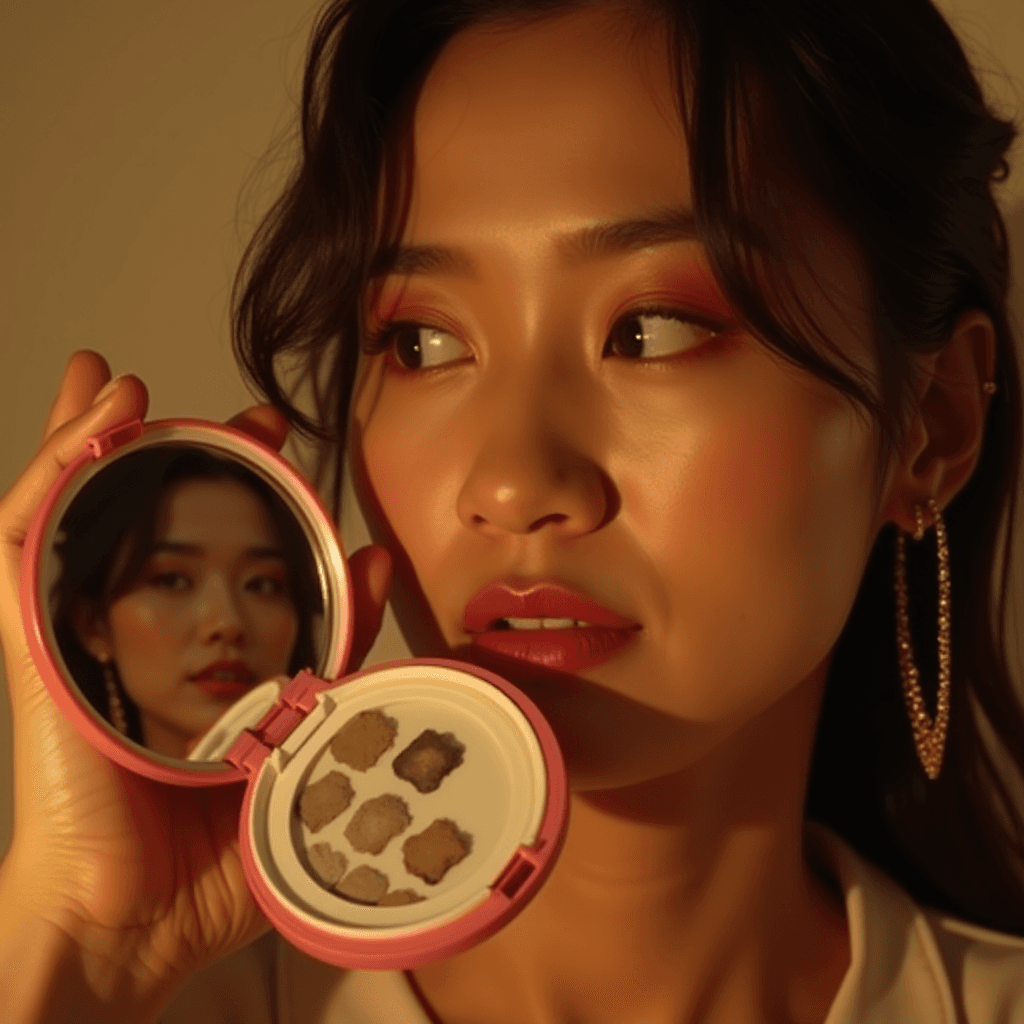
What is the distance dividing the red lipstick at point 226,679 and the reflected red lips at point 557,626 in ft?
0.62

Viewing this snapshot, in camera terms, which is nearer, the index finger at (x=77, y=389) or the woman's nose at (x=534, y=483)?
the woman's nose at (x=534, y=483)

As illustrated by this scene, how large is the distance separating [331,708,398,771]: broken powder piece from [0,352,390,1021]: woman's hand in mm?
A: 189

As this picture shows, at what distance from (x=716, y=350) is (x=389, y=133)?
1.13ft

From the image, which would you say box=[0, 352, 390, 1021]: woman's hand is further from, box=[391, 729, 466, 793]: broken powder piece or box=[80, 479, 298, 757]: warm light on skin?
box=[391, 729, 466, 793]: broken powder piece

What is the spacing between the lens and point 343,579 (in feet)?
3.50

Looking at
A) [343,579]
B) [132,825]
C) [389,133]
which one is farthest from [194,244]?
[132,825]

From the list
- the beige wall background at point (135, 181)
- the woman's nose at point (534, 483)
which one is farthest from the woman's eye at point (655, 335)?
the beige wall background at point (135, 181)

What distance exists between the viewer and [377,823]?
916mm

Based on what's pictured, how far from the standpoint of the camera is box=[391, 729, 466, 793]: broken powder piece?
0.94m

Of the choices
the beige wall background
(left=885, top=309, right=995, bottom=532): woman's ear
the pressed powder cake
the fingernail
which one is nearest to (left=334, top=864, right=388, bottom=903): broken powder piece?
the pressed powder cake

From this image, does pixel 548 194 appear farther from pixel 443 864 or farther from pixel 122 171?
pixel 122 171

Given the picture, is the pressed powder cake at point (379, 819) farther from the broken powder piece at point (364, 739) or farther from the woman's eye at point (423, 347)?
the woman's eye at point (423, 347)

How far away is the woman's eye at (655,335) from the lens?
1.06 meters

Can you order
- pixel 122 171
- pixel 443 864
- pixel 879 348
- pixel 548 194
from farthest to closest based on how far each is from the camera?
pixel 122 171 < pixel 879 348 < pixel 548 194 < pixel 443 864
